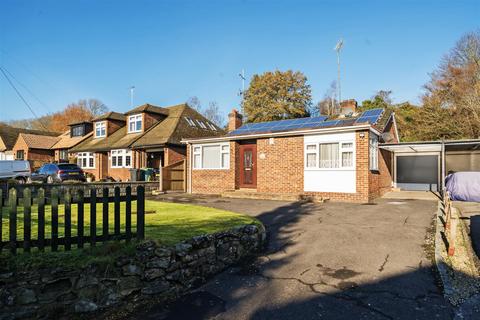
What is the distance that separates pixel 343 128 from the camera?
523 inches

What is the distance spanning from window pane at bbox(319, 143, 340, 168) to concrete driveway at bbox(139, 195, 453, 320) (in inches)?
222

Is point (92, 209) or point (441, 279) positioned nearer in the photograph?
point (92, 209)

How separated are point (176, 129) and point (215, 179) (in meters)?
9.19

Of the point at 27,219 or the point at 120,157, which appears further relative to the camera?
the point at 120,157

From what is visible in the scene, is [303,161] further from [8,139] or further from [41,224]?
[8,139]

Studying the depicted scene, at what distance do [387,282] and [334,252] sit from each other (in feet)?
4.96

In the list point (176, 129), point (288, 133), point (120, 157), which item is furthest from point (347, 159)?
point (120, 157)

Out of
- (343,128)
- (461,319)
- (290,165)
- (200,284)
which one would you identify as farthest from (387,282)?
(290,165)

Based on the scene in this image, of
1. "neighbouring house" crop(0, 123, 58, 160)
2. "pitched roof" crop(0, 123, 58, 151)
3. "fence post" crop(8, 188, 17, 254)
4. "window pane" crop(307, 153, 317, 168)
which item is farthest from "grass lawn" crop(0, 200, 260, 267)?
"pitched roof" crop(0, 123, 58, 151)

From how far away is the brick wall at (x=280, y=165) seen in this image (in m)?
14.8

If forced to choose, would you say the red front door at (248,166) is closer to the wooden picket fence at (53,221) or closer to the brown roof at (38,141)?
the wooden picket fence at (53,221)

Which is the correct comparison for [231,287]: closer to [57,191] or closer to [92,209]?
[92,209]

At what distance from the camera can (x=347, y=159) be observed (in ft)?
44.3

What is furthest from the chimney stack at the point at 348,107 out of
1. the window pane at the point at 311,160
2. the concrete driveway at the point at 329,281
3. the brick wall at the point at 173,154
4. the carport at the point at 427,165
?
the brick wall at the point at 173,154
